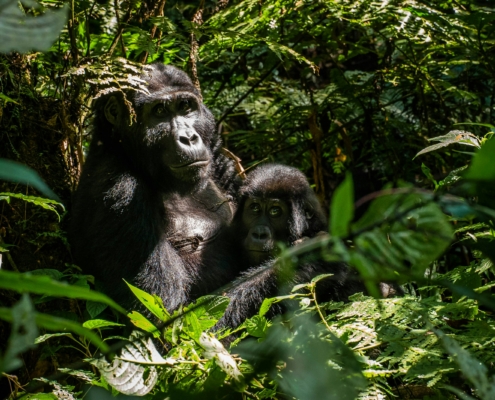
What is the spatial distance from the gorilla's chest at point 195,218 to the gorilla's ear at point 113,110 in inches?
24.1

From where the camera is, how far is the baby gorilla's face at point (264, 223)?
3.85 m

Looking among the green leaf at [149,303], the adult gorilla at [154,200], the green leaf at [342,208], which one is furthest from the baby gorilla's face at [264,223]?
the green leaf at [342,208]

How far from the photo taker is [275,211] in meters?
4.10

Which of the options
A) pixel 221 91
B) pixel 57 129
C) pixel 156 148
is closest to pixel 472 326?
pixel 156 148

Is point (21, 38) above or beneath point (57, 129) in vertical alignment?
above

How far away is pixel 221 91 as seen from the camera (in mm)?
5629

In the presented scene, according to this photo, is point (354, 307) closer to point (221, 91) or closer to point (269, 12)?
point (269, 12)

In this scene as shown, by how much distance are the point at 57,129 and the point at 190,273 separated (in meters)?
1.22

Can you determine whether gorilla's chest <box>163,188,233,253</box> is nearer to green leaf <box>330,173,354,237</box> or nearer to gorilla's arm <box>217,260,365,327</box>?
gorilla's arm <box>217,260,365,327</box>

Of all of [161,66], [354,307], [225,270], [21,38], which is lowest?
[225,270]

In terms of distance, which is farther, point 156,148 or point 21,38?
point 156,148

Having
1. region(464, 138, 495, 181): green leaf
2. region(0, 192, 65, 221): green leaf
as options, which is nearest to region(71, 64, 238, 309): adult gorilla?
region(0, 192, 65, 221): green leaf

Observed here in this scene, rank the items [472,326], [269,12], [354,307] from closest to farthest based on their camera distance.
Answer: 1. [472,326]
2. [354,307]
3. [269,12]

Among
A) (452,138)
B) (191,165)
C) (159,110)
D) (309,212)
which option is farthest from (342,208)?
(309,212)
